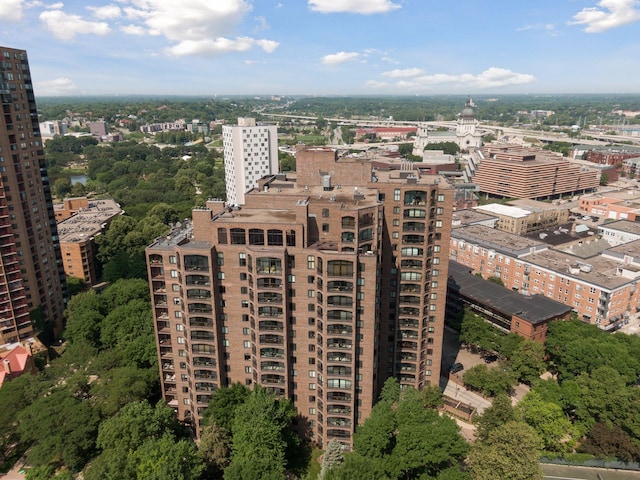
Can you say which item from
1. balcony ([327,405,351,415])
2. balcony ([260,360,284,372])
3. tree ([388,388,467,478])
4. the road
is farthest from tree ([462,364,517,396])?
balcony ([260,360,284,372])

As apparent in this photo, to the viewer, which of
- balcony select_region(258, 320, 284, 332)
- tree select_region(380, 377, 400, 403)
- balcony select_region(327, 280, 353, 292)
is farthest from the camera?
tree select_region(380, 377, 400, 403)

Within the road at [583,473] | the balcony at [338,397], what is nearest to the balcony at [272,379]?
the balcony at [338,397]

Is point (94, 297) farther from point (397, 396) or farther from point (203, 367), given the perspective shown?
point (397, 396)

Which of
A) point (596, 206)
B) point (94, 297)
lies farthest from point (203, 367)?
point (596, 206)

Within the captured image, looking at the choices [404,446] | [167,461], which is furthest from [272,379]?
[404,446]

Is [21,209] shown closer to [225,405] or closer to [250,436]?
[225,405]

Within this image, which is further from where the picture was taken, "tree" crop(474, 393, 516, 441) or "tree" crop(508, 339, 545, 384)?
"tree" crop(508, 339, 545, 384)

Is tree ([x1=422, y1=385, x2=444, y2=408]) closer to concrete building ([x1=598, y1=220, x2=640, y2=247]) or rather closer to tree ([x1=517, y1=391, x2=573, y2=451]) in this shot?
tree ([x1=517, y1=391, x2=573, y2=451])
